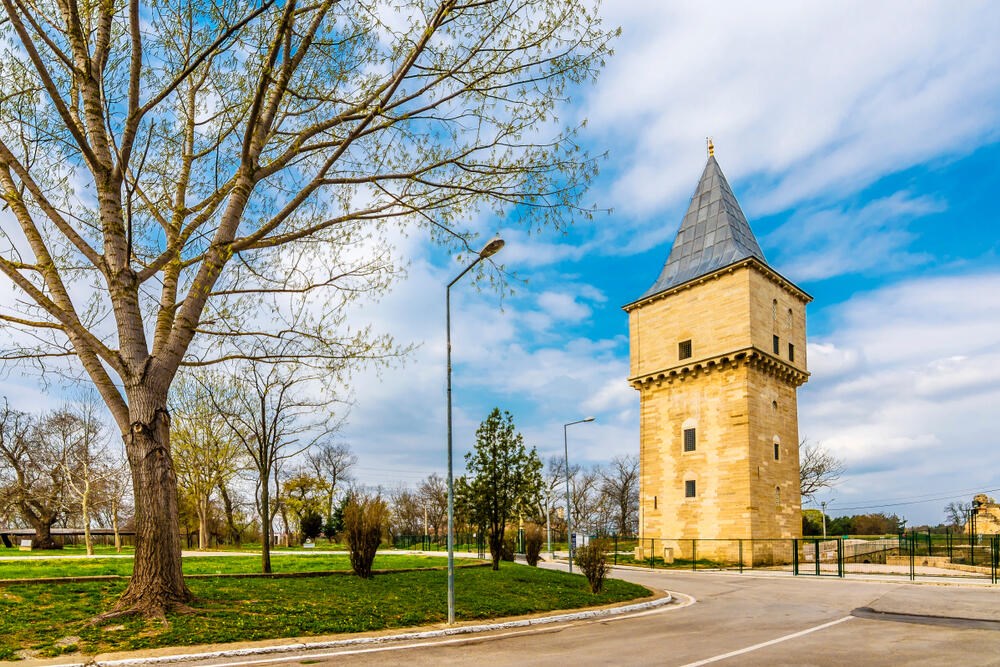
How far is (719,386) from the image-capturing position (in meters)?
38.9

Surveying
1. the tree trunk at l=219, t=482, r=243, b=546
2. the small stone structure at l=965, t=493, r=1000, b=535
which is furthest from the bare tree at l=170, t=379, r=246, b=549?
the small stone structure at l=965, t=493, r=1000, b=535

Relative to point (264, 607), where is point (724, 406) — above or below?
above

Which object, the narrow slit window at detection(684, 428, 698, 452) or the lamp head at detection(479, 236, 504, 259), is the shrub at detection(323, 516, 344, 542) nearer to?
the narrow slit window at detection(684, 428, 698, 452)

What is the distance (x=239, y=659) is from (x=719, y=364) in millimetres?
33730

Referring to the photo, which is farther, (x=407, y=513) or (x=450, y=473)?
(x=407, y=513)

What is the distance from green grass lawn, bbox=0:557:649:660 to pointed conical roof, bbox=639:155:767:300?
27.6 meters

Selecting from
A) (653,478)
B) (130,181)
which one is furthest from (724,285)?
(130,181)

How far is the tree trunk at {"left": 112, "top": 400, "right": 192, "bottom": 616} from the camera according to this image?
11.4 m

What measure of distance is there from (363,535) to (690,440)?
27013 mm

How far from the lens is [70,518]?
188ft

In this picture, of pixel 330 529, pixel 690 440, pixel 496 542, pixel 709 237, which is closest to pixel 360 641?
pixel 496 542

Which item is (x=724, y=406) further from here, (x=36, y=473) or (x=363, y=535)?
(x=36, y=473)

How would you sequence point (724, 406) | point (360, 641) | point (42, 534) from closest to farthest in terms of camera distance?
point (360, 641) → point (724, 406) → point (42, 534)

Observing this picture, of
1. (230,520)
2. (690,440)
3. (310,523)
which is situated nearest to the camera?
(690,440)
